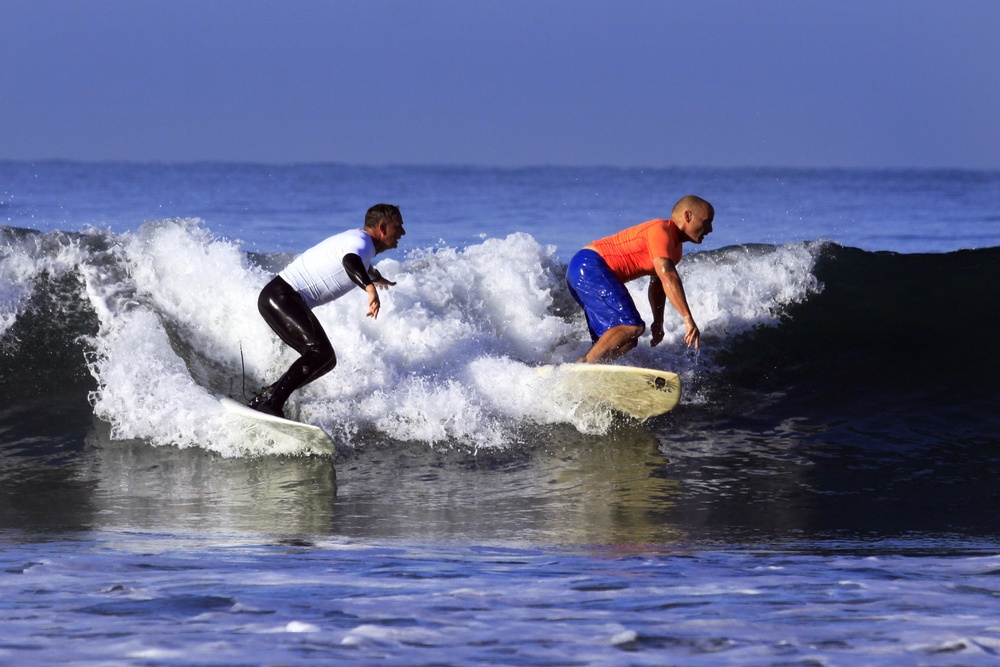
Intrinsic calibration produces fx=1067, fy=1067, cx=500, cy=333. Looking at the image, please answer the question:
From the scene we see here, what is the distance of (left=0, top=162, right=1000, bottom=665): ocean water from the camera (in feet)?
12.5

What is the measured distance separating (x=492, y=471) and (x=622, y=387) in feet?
4.28

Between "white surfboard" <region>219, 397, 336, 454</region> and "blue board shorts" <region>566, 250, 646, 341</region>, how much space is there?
2.16 metres

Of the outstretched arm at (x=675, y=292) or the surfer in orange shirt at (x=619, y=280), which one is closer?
the outstretched arm at (x=675, y=292)

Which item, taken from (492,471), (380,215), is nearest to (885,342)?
(492,471)

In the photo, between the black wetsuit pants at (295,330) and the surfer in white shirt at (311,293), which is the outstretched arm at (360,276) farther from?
the black wetsuit pants at (295,330)

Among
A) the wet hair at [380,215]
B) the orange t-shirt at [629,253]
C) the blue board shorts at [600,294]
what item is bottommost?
the blue board shorts at [600,294]

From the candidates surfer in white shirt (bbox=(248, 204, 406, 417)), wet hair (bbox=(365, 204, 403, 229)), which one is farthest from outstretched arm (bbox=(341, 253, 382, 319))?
wet hair (bbox=(365, 204, 403, 229))

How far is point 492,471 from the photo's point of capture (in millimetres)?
6938

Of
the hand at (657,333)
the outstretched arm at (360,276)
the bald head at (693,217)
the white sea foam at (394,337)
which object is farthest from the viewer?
the hand at (657,333)

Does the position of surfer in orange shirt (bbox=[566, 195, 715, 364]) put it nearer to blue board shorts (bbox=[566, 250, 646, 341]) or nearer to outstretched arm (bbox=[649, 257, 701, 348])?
blue board shorts (bbox=[566, 250, 646, 341])

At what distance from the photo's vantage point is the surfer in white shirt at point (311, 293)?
6.97 metres

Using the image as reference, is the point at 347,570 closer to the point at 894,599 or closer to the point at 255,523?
the point at 255,523

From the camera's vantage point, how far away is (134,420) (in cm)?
775

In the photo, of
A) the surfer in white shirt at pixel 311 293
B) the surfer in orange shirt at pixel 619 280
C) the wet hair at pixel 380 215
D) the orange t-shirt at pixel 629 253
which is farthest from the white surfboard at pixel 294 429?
the orange t-shirt at pixel 629 253
